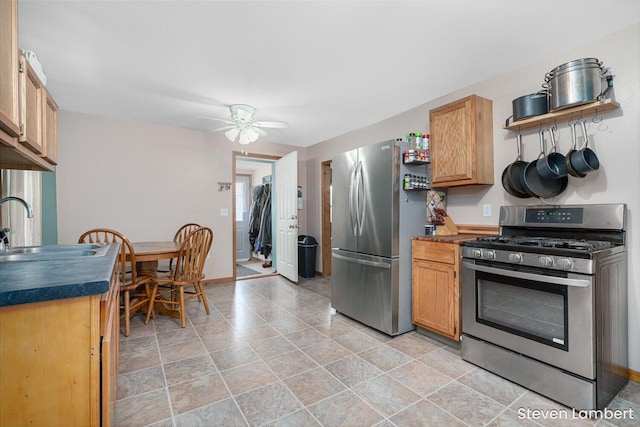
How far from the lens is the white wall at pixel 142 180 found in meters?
3.76

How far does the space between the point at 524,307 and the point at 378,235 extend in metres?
1.25

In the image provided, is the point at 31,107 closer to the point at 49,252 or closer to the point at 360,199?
the point at 49,252

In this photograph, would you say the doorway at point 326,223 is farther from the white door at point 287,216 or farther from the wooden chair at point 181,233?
the wooden chair at point 181,233

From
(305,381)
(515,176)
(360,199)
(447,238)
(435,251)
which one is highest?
(515,176)

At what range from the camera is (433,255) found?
259cm

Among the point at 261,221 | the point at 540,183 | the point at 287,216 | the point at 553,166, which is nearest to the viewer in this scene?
the point at 553,166

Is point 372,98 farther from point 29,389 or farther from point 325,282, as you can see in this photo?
point 29,389

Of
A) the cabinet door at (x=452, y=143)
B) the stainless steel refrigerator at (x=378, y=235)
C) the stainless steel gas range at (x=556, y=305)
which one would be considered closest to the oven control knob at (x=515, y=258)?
the stainless steel gas range at (x=556, y=305)

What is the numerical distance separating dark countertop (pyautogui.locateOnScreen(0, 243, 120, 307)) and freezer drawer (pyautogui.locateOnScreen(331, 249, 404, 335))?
7.20 feet

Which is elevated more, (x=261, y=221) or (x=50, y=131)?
(x=50, y=131)

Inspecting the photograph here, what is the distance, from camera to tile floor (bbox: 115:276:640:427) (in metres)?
1.67

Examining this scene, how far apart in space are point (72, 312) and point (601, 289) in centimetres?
255

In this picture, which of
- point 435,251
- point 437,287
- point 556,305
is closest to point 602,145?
point 556,305

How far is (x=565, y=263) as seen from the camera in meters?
1.73
